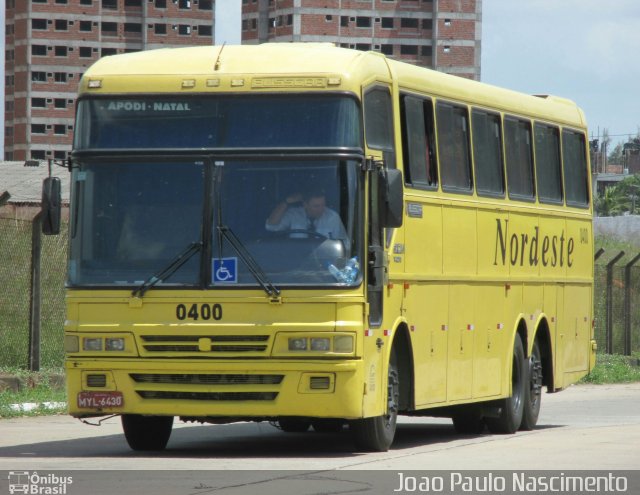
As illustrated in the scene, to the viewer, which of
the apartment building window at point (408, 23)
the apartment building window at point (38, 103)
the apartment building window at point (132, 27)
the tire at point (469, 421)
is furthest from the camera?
the apartment building window at point (132, 27)

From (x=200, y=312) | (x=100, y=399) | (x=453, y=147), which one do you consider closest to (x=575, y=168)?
(x=453, y=147)

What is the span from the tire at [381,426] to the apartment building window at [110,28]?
542 feet

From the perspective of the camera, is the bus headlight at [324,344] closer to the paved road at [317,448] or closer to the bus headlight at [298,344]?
the bus headlight at [298,344]

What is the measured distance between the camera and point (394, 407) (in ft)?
49.9

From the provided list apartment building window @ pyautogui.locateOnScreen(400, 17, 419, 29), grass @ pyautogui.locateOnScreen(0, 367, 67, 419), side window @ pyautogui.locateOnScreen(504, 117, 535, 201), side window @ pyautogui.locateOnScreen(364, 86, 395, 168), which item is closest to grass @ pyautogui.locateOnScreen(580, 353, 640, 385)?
grass @ pyautogui.locateOnScreen(0, 367, 67, 419)

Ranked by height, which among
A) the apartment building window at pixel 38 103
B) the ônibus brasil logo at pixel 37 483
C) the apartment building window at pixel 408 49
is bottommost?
the ônibus brasil logo at pixel 37 483

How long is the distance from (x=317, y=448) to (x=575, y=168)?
22.3 ft

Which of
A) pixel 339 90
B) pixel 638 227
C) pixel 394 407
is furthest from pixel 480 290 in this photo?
pixel 638 227

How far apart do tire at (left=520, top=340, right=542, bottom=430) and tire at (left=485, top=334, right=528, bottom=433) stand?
17cm

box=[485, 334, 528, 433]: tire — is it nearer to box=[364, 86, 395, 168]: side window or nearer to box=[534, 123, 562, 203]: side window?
box=[534, 123, 562, 203]: side window

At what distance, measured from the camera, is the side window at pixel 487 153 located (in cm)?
1772

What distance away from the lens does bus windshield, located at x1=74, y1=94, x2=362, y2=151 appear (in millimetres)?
14336

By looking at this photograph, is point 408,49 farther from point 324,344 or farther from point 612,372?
point 324,344

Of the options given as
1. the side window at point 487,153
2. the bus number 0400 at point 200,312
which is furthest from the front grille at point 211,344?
the side window at point 487,153
